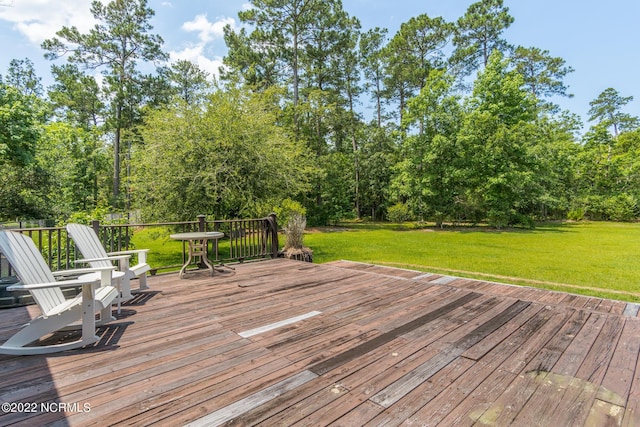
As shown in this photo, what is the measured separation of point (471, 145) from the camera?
55.4ft

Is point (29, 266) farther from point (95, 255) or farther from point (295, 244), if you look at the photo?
point (295, 244)

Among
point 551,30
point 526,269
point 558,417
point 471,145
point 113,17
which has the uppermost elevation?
point 113,17

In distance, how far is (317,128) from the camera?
20.1 metres

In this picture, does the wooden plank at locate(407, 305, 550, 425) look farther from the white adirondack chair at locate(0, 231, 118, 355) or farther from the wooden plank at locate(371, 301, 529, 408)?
the white adirondack chair at locate(0, 231, 118, 355)

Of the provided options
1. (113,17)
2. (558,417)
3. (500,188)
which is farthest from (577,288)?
(113,17)

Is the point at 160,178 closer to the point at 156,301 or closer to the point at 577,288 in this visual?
the point at 156,301

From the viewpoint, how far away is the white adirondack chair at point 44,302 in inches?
85.1

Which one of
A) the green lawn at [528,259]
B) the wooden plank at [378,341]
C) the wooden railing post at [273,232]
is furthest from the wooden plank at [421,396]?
the wooden railing post at [273,232]

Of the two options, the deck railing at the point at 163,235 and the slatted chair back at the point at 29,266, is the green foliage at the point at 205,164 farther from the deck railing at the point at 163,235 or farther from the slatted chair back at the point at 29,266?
the slatted chair back at the point at 29,266

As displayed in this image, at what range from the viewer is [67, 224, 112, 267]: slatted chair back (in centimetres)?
308

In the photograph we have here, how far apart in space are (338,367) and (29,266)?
2469 millimetres

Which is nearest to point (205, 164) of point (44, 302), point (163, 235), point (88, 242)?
point (163, 235)

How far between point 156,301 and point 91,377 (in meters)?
1.68

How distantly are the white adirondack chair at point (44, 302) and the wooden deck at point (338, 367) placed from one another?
106 mm
